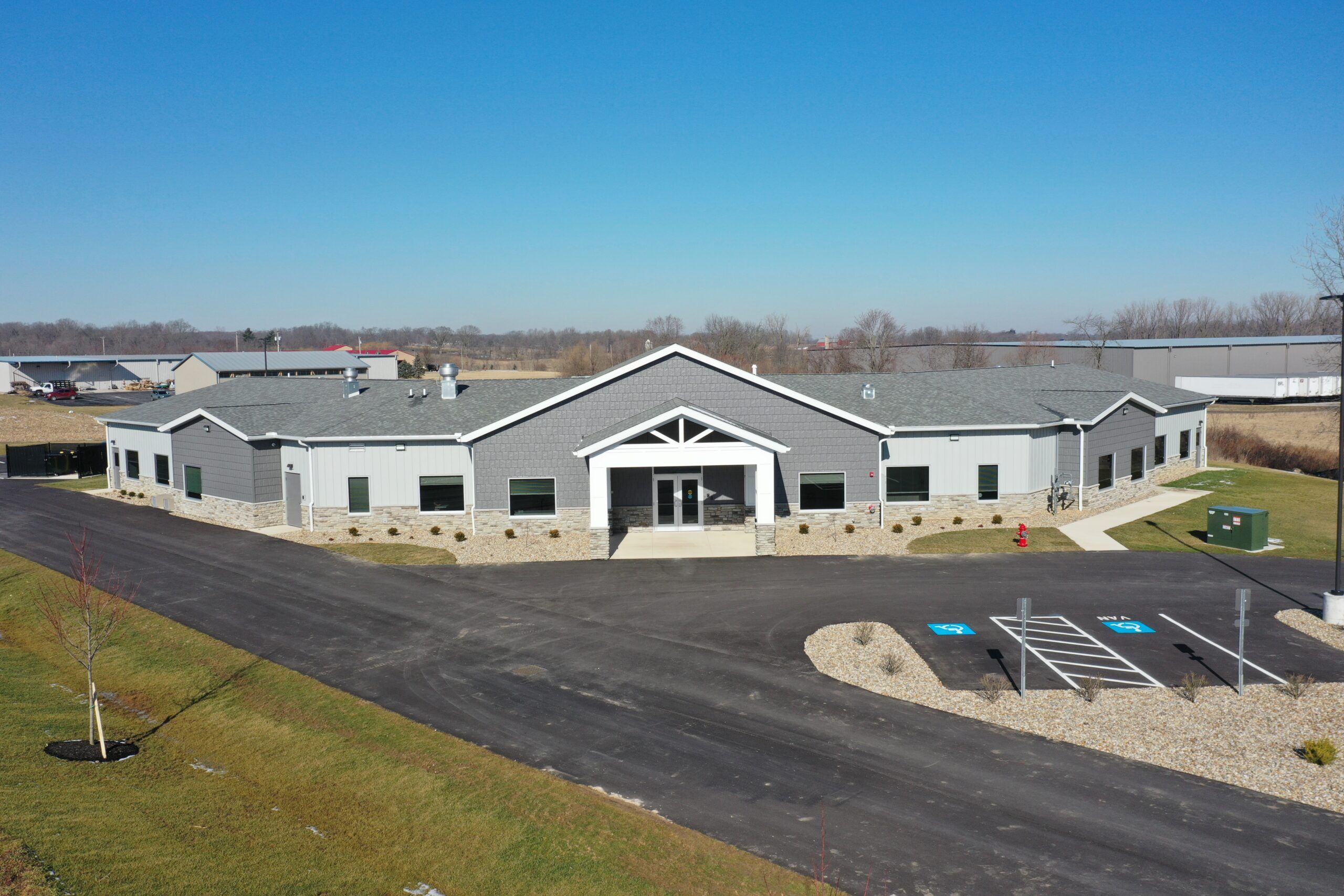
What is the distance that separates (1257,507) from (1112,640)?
20273mm

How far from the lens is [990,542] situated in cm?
3044

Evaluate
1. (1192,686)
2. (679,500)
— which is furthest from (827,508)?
(1192,686)

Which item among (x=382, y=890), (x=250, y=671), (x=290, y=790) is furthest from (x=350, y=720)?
(x=382, y=890)

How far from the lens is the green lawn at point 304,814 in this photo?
10781 mm

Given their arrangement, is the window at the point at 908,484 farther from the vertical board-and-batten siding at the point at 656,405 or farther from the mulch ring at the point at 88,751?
the mulch ring at the point at 88,751

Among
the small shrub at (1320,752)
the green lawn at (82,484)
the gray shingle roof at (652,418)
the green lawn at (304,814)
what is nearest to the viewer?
the green lawn at (304,814)

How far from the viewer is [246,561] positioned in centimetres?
2842

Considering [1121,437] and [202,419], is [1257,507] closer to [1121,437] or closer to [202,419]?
[1121,437]

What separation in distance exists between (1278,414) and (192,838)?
3113 inches

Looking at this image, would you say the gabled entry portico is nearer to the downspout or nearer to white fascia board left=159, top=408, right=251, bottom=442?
the downspout

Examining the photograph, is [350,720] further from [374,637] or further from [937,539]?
[937,539]

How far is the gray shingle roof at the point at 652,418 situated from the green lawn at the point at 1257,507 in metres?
12.8

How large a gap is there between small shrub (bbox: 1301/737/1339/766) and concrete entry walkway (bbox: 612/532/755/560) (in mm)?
16460

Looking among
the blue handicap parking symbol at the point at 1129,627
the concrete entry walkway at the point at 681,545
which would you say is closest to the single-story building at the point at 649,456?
the concrete entry walkway at the point at 681,545
